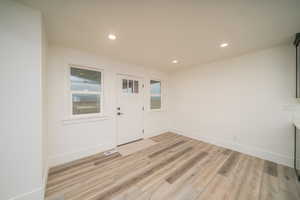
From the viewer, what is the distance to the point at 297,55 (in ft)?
6.52

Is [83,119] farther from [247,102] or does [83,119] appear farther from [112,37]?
[247,102]

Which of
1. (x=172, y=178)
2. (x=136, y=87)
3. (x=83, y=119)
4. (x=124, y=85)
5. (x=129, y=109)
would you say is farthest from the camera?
(x=136, y=87)

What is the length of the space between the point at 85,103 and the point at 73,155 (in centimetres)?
116

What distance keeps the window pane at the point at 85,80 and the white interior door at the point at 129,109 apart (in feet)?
1.87

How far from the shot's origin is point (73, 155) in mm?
2320

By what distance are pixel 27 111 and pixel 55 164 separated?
1.45 m

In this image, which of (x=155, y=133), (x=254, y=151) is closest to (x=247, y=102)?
(x=254, y=151)

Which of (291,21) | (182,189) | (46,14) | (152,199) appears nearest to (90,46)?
(46,14)

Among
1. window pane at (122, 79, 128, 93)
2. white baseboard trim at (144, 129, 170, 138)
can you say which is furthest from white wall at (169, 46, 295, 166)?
window pane at (122, 79, 128, 93)

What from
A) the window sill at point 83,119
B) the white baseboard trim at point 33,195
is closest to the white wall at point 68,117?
the window sill at point 83,119

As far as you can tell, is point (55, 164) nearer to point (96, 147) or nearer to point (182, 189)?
point (96, 147)

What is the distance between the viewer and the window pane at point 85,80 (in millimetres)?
2433

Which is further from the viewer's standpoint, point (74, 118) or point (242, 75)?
point (242, 75)

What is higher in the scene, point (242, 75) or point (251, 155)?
point (242, 75)
